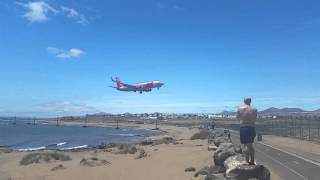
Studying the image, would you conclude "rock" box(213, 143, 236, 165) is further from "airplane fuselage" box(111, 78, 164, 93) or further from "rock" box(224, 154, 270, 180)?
"airplane fuselage" box(111, 78, 164, 93)

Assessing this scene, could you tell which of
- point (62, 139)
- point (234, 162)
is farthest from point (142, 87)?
point (234, 162)

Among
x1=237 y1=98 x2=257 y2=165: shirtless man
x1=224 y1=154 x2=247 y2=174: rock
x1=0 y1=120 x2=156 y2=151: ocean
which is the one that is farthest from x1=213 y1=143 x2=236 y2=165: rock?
x1=0 y1=120 x2=156 y2=151: ocean

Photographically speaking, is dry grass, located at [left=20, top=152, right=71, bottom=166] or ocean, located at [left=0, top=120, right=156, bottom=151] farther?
ocean, located at [left=0, top=120, right=156, bottom=151]

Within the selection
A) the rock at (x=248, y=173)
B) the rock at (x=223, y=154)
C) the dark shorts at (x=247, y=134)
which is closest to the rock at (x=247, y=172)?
the rock at (x=248, y=173)

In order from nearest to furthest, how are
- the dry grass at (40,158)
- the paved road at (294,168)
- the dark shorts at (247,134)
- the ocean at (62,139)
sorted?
1. the dark shorts at (247,134)
2. the paved road at (294,168)
3. the dry grass at (40,158)
4. the ocean at (62,139)

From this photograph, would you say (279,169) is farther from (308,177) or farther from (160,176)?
(160,176)

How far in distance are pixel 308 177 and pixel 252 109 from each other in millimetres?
9565

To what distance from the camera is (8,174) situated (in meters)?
39.3

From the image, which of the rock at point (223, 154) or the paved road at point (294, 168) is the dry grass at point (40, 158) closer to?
the paved road at point (294, 168)

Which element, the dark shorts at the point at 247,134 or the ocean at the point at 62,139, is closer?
the dark shorts at the point at 247,134

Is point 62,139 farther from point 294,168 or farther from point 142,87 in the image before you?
point 294,168

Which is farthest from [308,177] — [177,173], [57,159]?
[57,159]

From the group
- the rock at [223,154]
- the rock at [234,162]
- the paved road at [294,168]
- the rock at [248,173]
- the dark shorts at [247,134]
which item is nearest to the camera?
the rock at [248,173]

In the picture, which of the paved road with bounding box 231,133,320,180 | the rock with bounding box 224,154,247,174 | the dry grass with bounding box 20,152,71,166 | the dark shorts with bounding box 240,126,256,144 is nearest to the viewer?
the dark shorts with bounding box 240,126,256,144
